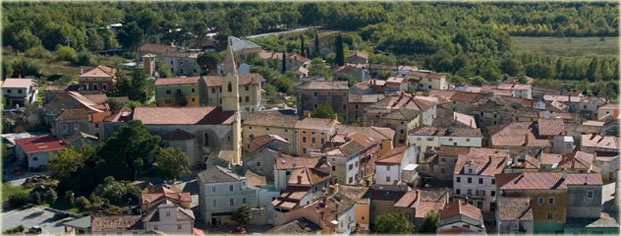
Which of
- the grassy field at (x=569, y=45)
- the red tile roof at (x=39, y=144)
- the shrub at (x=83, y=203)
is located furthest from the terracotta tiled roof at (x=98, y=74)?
the grassy field at (x=569, y=45)

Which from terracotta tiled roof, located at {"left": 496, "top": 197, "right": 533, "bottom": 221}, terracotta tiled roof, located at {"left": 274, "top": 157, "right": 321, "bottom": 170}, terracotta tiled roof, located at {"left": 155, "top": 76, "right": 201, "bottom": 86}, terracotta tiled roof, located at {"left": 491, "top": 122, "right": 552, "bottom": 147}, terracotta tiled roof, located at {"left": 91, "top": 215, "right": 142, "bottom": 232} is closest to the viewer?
terracotta tiled roof, located at {"left": 91, "top": 215, "right": 142, "bottom": 232}

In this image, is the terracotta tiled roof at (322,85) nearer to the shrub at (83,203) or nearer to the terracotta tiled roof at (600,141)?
the terracotta tiled roof at (600,141)

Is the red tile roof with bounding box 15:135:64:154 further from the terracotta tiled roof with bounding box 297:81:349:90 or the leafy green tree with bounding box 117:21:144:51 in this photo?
the leafy green tree with bounding box 117:21:144:51

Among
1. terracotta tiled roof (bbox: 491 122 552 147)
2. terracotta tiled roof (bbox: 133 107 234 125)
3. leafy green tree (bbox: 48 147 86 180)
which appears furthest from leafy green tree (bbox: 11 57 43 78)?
terracotta tiled roof (bbox: 491 122 552 147)

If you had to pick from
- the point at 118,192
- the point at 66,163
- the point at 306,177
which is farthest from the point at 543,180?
the point at 66,163

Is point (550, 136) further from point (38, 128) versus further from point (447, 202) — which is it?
point (38, 128)

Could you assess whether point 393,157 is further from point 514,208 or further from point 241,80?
point 241,80

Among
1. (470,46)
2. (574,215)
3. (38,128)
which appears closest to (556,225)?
(574,215)
